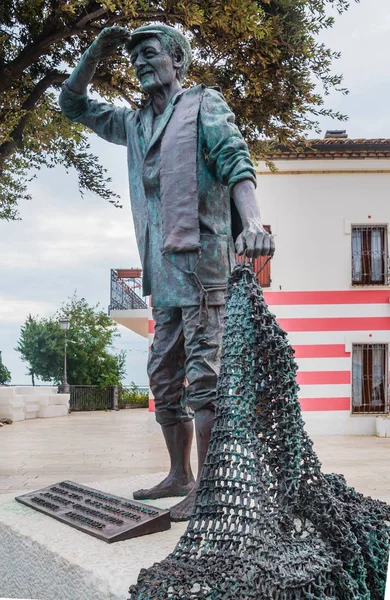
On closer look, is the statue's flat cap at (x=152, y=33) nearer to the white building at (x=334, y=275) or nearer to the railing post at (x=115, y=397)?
the white building at (x=334, y=275)

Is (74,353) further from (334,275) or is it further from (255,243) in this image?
(255,243)

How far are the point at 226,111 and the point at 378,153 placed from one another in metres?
10.5

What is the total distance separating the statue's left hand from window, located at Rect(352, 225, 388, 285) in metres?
10.3

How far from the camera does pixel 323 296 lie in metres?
11.8

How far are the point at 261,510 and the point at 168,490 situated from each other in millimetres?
989

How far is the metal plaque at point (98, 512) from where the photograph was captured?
2.14 meters

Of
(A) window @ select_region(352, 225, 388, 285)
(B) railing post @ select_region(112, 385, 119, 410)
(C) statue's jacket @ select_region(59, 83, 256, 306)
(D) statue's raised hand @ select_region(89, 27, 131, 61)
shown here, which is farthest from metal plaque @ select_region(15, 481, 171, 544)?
(B) railing post @ select_region(112, 385, 119, 410)

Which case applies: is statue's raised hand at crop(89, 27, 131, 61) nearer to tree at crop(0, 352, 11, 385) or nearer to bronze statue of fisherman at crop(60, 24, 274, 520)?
bronze statue of fisherman at crop(60, 24, 274, 520)

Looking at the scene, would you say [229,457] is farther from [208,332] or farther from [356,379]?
[356,379]

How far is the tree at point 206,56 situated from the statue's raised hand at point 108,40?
3.06 metres

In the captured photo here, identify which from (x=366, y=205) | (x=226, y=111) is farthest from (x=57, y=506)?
(x=366, y=205)

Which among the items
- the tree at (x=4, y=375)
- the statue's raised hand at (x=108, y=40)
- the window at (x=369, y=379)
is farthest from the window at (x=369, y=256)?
the tree at (x=4, y=375)

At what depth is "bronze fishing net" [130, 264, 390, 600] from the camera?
1.59 m

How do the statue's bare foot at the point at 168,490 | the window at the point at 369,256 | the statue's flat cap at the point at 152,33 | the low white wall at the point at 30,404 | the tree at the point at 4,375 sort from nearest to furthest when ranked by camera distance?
the statue's flat cap at the point at 152,33, the statue's bare foot at the point at 168,490, the window at the point at 369,256, the low white wall at the point at 30,404, the tree at the point at 4,375
